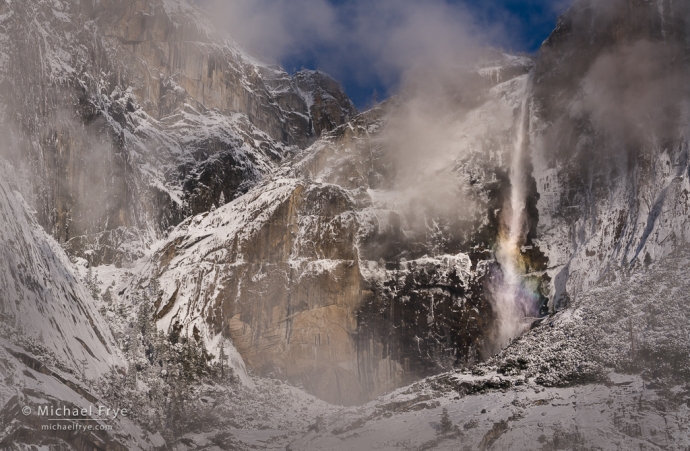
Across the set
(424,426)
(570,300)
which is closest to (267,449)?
(424,426)

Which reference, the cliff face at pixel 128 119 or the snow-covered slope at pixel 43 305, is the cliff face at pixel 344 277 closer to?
the cliff face at pixel 128 119

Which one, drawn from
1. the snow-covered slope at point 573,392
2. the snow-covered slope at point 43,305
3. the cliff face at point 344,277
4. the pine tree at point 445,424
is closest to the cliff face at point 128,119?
the cliff face at point 344,277

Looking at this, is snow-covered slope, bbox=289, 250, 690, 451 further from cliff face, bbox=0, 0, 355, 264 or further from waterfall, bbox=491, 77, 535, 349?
cliff face, bbox=0, 0, 355, 264

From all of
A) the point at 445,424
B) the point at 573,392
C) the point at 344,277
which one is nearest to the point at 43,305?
the point at 445,424

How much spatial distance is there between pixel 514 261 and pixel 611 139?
23670 mm

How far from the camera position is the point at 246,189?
146500mm

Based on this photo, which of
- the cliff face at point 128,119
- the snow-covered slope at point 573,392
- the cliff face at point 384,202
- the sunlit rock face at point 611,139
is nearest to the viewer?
the snow-covered slope at point 573,392

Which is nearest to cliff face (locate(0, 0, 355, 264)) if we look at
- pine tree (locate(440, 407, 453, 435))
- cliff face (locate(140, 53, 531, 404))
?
cliff face (locate(140, 53, 531, 404))

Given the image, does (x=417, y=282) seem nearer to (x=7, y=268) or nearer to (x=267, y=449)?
(x=267, y=449)

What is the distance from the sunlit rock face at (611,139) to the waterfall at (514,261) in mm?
2849

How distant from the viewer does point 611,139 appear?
11394cm

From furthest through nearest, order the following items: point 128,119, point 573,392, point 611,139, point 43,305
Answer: point 128,119 → point 611,139 → point 43,305 → point 573,392

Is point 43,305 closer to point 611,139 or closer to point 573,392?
point 573,392

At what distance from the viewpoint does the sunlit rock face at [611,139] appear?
104 metres
